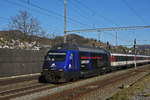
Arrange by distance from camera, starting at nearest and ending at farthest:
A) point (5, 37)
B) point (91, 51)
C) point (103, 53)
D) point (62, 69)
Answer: point (62, 69), point (91, 51), point (103, 53), point (5, 37)

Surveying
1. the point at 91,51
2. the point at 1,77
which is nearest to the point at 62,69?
the point at 91,51

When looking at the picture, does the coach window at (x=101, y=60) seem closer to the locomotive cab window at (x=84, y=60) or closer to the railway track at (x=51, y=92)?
the locomotive cab window at (x=84, y=60)

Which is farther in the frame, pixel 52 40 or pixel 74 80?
pixel 52 40

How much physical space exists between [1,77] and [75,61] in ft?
28.4

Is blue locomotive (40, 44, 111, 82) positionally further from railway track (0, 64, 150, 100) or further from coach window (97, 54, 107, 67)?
coach window (97, 54, 107, 67)

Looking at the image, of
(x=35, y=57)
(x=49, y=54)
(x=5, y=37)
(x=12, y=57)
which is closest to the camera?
(x=49, y=54)

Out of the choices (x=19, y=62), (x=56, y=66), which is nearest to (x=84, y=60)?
(x=56, y=66)

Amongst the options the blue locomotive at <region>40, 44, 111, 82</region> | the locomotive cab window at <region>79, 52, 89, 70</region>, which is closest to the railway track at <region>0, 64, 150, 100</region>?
the blue locomotive at <region>40, 44, 111, 82</region>

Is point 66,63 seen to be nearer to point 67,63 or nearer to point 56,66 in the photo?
point 67,63

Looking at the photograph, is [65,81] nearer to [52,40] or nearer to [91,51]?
[91,51]

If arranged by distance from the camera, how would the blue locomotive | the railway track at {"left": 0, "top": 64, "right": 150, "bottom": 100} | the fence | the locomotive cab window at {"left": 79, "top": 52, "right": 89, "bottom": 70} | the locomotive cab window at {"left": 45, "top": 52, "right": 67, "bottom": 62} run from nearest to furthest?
the railway track at {"left": 0, "top": 64, "right": 150, "bottom": 100}
the blue locomotive
the locomotive cab window at {"left": 45, "top": 52, "right": 67, "bottom": 62}
the locomotive cab window at {"left": 79, "top": 52, "right": 89, "bottom": 70}
the fence

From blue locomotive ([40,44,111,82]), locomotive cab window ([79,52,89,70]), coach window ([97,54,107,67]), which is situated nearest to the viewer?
blue locomotive ([40,44,111,82])

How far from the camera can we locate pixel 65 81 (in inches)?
603

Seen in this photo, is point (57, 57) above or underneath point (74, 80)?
above
